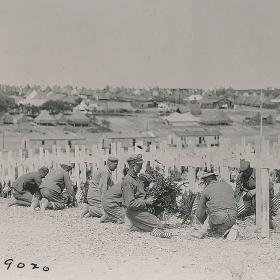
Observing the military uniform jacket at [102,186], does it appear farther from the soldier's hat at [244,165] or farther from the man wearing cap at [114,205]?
the soldier's hat at [244,165]

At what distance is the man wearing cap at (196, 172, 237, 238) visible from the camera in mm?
8055

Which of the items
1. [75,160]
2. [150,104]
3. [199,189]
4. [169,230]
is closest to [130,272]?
[169,230]

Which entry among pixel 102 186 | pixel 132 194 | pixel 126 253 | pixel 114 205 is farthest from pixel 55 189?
pixel 126 253

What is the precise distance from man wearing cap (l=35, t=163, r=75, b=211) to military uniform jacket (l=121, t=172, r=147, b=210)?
119 inches

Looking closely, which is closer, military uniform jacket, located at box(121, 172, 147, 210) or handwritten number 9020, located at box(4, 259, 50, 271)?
handwritten number 9020, located at box(4, 259, 50, 271)

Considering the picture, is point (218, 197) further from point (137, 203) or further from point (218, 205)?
point (137, 203)

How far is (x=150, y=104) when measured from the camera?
94.8m

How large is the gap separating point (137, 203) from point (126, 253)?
4.60 feet

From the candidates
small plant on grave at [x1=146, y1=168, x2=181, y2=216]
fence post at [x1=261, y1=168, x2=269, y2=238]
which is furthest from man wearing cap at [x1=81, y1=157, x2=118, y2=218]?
fence post at [x1=261, y1=168, x2=269, y2=238]

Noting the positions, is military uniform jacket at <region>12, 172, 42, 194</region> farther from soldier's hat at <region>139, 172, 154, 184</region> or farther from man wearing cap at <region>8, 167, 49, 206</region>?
soldier's hat at <region>139, 172, 154, 184</region>

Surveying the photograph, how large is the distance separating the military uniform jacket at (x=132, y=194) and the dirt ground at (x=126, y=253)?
41 cm

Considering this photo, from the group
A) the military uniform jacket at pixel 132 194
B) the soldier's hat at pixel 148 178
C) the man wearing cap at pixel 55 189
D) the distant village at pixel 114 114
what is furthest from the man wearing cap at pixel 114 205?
the distant village at pixel 114 114

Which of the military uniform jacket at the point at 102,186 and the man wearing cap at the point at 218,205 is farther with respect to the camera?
the military uniform jacket at the point at 102,186

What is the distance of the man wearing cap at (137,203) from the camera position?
8.52m
